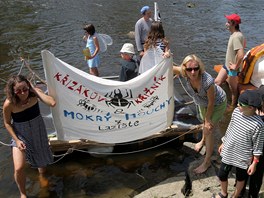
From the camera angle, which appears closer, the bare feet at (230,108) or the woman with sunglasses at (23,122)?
the woman with sunglasses at (23,122)

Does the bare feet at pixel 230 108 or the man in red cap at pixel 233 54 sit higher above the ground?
the man in red cap at pixel 233 54

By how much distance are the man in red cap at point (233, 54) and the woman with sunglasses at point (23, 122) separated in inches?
172

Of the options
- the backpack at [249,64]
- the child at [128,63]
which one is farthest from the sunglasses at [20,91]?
the backpack at [249,64]

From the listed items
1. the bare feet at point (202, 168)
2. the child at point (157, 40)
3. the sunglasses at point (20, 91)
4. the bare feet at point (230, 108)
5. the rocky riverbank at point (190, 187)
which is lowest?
the bare feet at point (230, 108)

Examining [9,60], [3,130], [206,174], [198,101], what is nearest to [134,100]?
[198,101]

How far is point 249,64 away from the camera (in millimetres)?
8445

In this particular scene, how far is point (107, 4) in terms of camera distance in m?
21.8

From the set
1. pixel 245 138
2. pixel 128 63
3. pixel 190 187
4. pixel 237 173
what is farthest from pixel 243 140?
pixel 128 63

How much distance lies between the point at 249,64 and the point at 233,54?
3.14 feet

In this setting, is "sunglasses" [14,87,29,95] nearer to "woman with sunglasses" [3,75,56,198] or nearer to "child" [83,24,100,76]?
"woman with sunglasses" [3,75,56,198]

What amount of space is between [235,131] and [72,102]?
252 cm

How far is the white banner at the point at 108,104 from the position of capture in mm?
5207

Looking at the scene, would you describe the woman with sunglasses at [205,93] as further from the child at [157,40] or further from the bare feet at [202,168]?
the child at [157,40]

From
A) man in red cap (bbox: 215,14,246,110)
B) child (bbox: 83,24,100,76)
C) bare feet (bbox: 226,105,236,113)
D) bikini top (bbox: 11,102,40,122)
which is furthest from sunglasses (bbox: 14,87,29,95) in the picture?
bare feet (bbox: 226,105,236,113)
